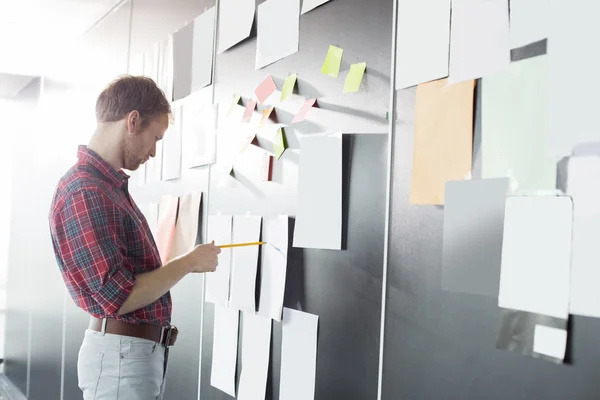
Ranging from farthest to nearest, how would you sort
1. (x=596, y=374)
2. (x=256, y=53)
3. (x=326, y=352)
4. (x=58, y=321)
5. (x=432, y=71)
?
(x=58, y=321), (x=256, y=53), (x=326, y=352), (x=432, y=71), (x=596, y=374)

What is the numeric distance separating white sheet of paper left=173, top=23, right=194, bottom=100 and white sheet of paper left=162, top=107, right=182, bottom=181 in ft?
0.26

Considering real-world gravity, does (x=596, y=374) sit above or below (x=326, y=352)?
above

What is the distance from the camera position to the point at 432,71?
1.23m

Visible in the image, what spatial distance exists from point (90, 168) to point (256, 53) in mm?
597

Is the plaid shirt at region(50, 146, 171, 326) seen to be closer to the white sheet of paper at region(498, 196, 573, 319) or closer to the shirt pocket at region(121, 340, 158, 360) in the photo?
the shirt pocket at region(121, 340, 158, 360)

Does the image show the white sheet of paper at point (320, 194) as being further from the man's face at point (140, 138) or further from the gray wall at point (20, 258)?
the gray wall at point (20, 258)

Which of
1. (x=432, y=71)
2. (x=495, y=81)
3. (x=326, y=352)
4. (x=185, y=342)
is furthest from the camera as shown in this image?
(x=185, y=342)

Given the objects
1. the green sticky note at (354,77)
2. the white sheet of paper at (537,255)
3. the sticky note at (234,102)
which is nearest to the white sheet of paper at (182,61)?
the sticky note at (234,102)

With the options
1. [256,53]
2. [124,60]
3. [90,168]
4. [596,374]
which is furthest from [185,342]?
[596,374]

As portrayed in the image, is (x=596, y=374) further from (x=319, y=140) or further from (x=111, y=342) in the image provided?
(x=111, y=342)

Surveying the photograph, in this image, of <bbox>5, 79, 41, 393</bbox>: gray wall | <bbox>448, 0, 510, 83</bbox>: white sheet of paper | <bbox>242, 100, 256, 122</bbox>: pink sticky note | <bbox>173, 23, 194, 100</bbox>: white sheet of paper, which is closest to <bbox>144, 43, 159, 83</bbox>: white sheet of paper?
<bbox>173, 23, 194, 100</bbox>: white sheet of paper

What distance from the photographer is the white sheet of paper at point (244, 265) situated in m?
1.86

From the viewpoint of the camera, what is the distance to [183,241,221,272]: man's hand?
5.47 feet

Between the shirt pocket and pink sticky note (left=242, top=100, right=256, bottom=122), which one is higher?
pink sticky note (left=242, top=100, right=256, bottom=122)
